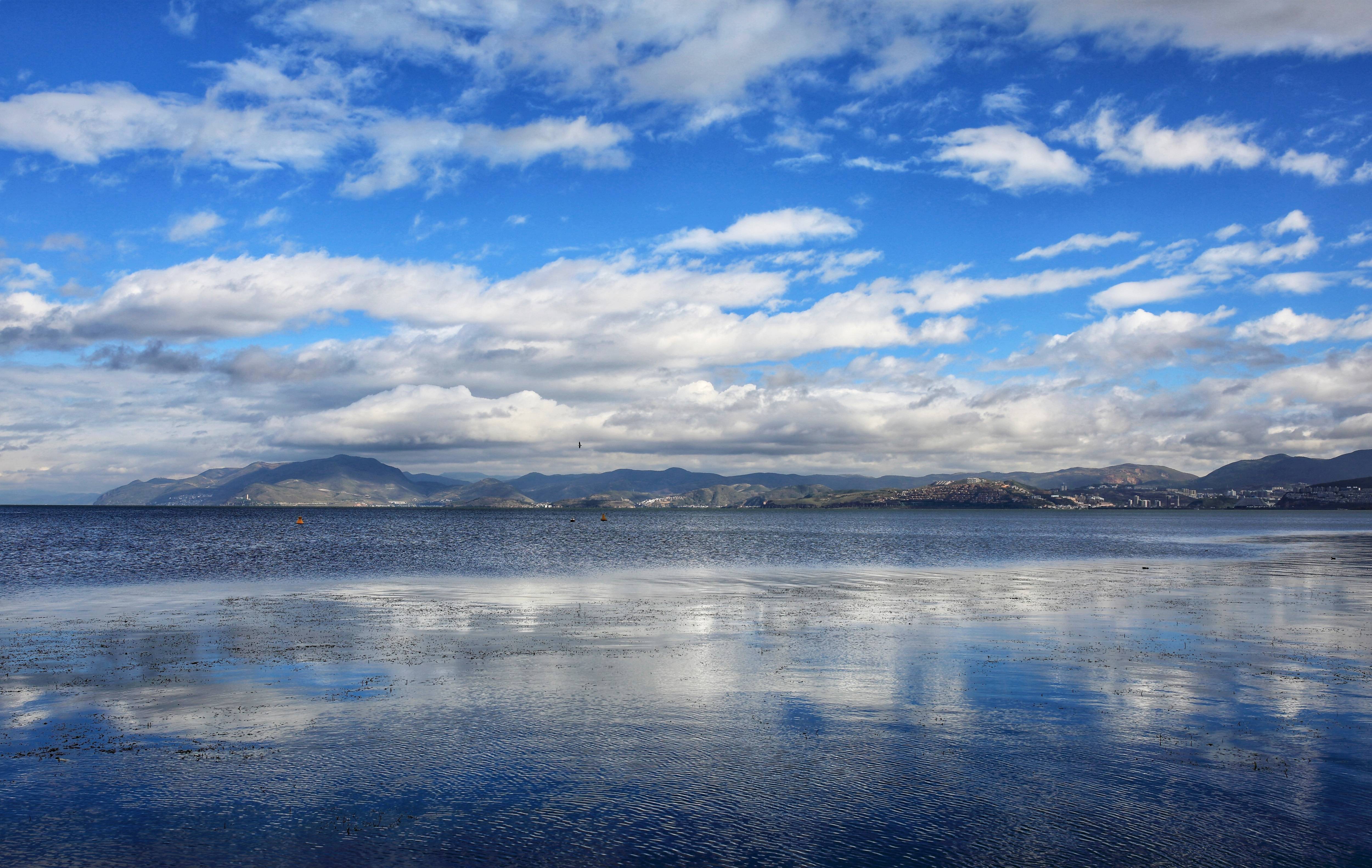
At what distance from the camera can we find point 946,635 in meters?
34.7

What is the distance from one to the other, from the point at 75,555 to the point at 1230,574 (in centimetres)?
10740

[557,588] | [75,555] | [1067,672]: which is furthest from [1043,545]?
[75,555]

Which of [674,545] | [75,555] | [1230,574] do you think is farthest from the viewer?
[674,545]

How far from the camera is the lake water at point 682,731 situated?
1411 cm

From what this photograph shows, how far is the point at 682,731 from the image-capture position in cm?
2003

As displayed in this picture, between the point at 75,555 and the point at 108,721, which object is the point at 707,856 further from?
the point at 75,555

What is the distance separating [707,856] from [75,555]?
92.6 m

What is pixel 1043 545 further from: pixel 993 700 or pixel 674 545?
pixel 993 700

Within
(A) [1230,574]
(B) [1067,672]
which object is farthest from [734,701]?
(A) [1230,574]

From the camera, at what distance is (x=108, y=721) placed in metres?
20.7

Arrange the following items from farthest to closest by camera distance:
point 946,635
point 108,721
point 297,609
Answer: point 297,609 → point 946,635 → point 108,721

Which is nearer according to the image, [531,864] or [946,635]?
[531,864]

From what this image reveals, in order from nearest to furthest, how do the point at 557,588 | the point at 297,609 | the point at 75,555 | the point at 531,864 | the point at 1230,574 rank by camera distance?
the point at 531,864 < the point at 297,609 < the point at 557,588 < the point at 1230,574 < the point at 75,555

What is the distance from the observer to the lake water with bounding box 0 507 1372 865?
14109 millimetres
